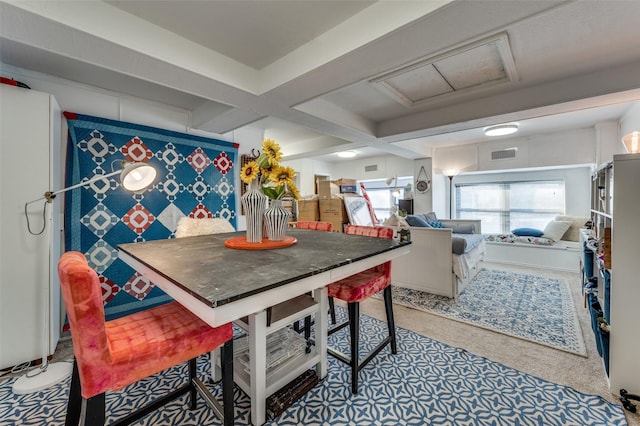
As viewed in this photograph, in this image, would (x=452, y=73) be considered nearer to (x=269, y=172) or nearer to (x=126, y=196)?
(x=269, y=172)

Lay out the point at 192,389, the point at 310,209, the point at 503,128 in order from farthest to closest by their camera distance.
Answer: the point at 310,209 < the point at 503,128 < the point at 192,389

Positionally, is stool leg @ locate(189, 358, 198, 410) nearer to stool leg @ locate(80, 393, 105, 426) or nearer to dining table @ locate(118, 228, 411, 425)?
dining table @ locate(118, 228, 411, 425)

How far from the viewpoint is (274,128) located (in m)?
4.02

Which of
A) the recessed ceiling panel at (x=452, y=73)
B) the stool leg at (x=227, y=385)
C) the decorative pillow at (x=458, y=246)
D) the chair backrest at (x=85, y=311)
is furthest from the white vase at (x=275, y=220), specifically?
the decorative pillow at (x=458, y=246)

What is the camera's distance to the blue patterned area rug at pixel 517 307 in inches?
91.9

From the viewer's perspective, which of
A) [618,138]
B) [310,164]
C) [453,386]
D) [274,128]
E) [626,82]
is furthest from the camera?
[310,164]

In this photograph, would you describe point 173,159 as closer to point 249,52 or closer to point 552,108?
point 249,52

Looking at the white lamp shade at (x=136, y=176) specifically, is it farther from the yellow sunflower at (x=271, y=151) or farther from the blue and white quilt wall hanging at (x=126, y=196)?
the blue and white quilt wall hanging at (x=126, y=196)

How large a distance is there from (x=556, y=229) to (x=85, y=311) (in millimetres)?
6301

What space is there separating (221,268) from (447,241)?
2727 millimetres

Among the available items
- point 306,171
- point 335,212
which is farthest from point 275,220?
point 306,171

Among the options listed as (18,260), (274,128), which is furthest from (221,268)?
(274,128)

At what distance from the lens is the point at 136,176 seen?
169cm

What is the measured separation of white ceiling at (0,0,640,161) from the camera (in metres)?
1.46
